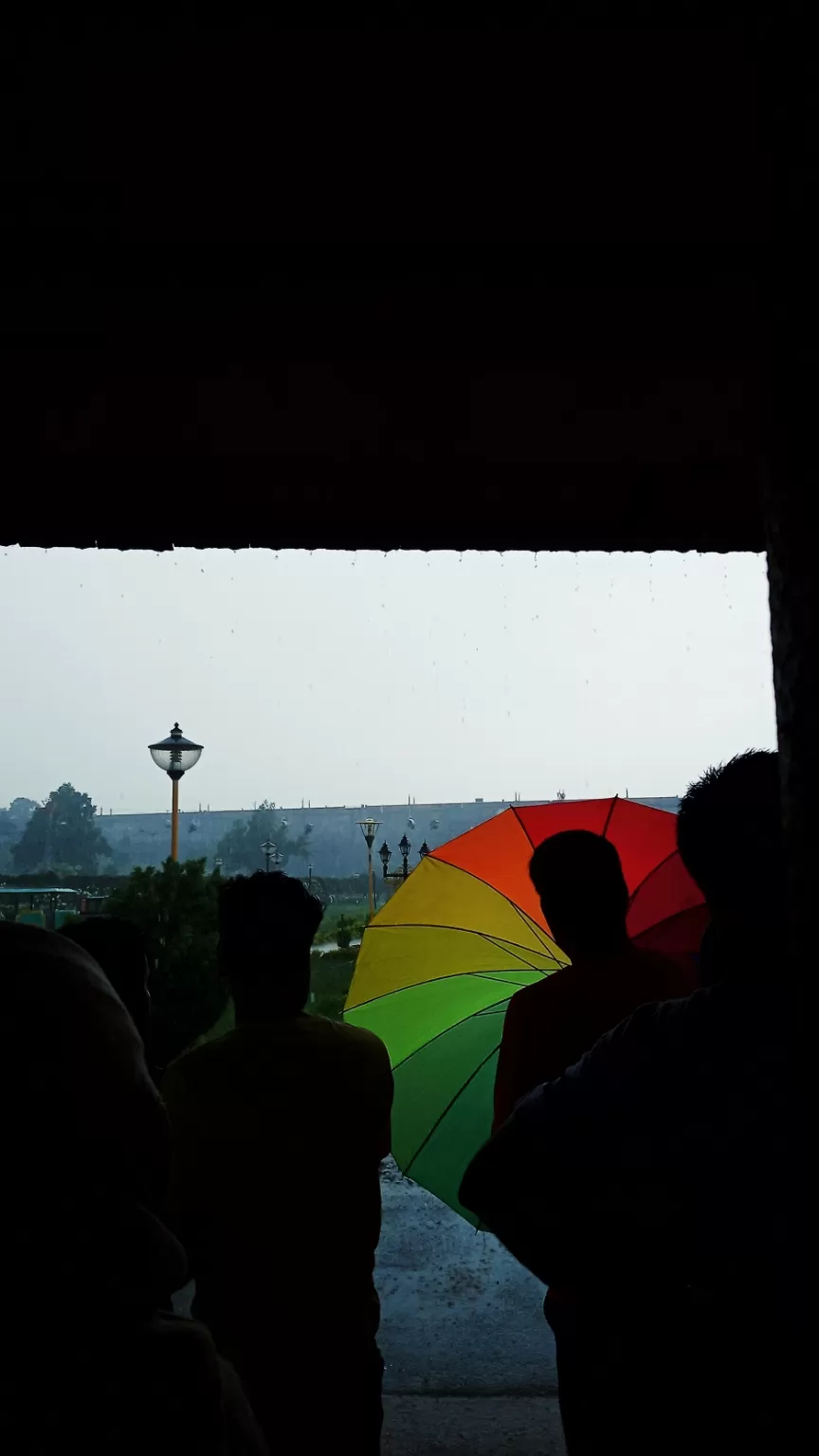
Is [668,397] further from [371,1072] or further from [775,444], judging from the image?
[371,1072]

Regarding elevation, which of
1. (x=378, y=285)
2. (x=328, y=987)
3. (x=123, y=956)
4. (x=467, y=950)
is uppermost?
(x=378, y=285)

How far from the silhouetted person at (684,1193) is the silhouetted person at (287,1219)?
1.76ft

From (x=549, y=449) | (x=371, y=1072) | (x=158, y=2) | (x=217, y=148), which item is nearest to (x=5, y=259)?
(x=217, y=148)

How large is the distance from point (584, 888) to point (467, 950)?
1.35m

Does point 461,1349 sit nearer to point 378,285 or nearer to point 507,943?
point 507,943

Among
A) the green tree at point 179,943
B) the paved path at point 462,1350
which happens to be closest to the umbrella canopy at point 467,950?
the paved path at point 462,1350

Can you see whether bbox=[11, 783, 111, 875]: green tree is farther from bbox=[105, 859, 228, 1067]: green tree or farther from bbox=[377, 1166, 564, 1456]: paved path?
bbox=[377, 1166, 564, 1456]: paved path

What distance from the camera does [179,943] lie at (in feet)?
33.6

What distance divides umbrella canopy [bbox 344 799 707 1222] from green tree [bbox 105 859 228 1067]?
22.2ft

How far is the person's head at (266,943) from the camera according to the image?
161 centimetres

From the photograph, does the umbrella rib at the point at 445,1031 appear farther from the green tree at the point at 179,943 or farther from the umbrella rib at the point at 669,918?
the green tree at the point at 179,943

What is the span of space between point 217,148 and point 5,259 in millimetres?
669

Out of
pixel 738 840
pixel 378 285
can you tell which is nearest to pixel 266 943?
pixel 738 840

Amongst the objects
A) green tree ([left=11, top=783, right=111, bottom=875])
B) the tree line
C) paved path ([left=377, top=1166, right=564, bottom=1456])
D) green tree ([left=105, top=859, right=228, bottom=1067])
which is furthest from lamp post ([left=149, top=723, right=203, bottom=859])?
green tree ([left=11, top=783, right=111, bottom=875])
